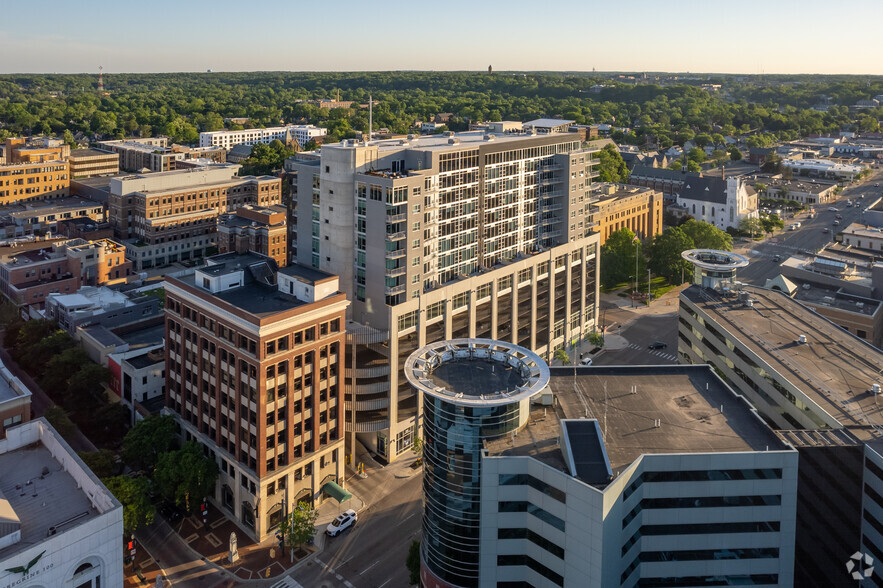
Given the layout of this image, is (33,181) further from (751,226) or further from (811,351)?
(811,351)

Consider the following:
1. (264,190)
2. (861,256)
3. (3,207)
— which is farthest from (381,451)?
(3,207)

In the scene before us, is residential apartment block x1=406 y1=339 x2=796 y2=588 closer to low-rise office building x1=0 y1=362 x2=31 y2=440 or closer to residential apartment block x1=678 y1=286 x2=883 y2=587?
residential apartment block x1=678 y1=286 x2=883 y2=587

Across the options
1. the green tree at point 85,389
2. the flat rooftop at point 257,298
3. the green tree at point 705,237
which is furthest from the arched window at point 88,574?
the green tree at point 705,237

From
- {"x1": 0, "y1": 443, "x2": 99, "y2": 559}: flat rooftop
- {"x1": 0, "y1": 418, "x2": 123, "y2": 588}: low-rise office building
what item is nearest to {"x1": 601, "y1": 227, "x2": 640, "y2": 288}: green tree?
{"x1": 0, "y1": 443, "x2": 99, "y2": 559}: flat rooftop

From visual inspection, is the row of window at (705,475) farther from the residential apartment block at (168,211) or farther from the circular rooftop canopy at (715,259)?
the residential apartment block at (168,211)

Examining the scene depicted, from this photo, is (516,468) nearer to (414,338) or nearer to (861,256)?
(414,338)

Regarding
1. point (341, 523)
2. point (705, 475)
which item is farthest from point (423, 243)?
point (705, 475)
